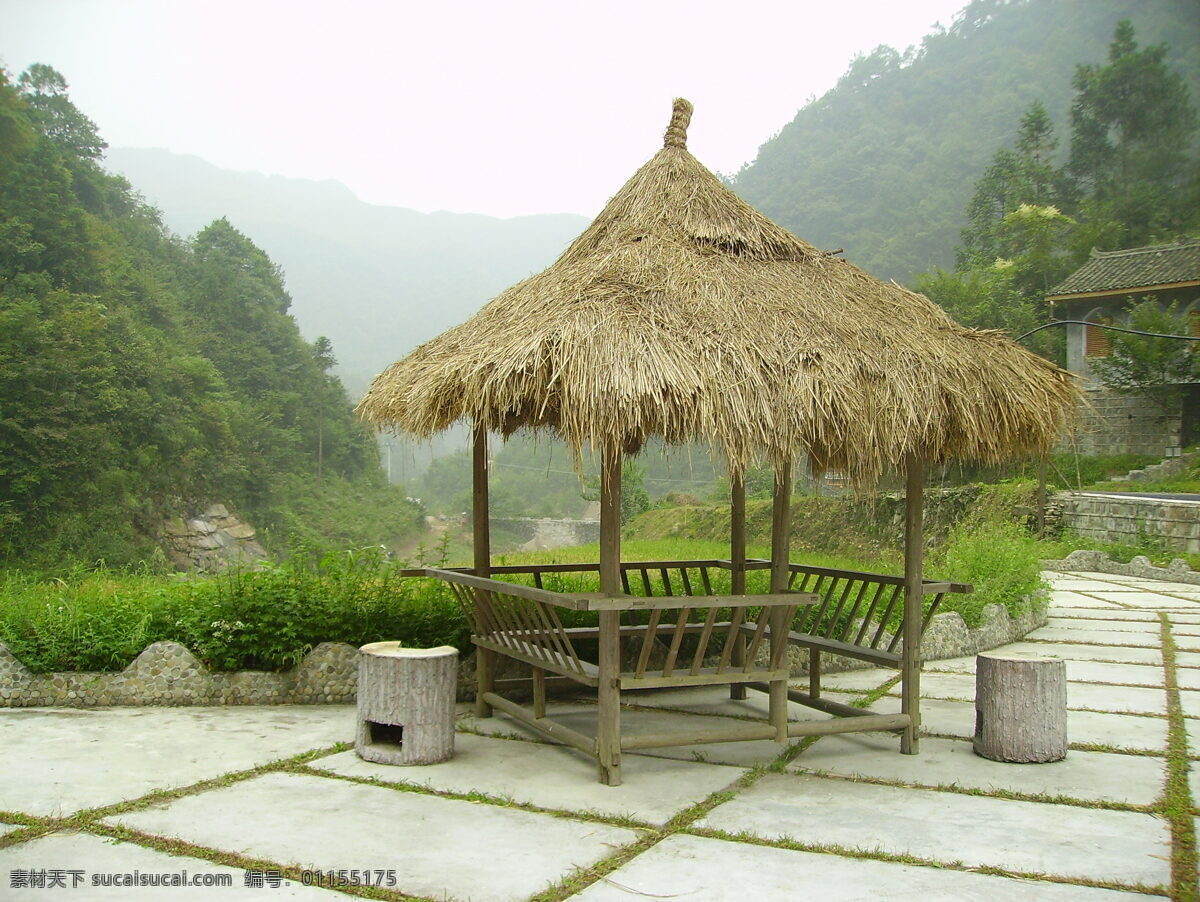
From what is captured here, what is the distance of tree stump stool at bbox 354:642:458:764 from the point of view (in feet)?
15.2

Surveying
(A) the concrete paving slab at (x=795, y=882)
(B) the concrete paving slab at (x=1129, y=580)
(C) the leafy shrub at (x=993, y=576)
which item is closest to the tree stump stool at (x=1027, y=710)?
(A) the concrete paving slab at (x=795, y=882)

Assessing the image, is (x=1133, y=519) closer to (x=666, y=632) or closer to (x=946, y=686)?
(x=946, y=686)

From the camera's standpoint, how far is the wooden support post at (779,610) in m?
4.70

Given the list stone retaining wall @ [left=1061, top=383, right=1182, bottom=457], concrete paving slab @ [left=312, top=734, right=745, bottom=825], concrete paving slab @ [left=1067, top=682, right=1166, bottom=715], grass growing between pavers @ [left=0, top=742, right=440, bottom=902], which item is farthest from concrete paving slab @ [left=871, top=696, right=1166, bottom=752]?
stone retaining wall @ [left=1061, top=383, right=1182, bottom=457]

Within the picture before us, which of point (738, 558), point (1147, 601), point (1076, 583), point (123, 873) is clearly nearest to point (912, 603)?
point (738, 558)

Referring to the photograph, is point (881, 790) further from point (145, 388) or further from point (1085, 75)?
point (1085, 75)

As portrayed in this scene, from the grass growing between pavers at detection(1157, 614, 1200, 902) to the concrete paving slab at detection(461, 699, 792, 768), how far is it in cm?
177

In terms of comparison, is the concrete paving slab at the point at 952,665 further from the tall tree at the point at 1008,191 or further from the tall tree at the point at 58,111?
the tall tree at the point at 58,111

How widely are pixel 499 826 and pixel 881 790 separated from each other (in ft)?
5.89

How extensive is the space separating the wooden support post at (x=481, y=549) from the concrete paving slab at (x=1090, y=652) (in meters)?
4.89

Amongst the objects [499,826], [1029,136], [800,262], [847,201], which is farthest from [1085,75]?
[499,826]

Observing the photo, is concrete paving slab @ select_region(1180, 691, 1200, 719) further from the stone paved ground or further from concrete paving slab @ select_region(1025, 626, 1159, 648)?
concrete paving slab @ select_region(1025, 626, 1159, 648)

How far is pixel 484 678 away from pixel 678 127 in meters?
3.52

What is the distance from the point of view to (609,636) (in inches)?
177
